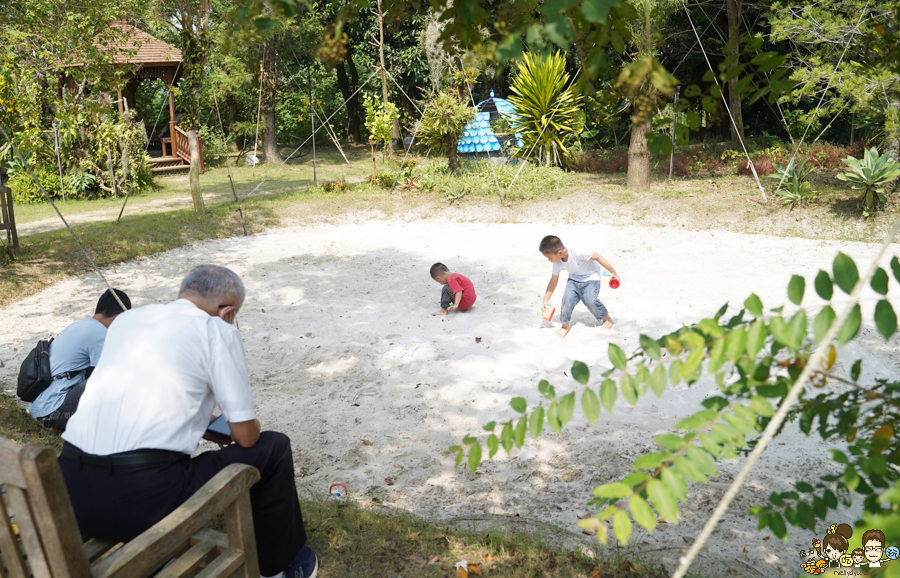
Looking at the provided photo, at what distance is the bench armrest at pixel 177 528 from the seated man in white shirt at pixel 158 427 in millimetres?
184

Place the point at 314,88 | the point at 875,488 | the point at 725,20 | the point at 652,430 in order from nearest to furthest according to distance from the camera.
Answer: the point at 875,488, the point at 652,430, the point at 725,20, the point at 314,88

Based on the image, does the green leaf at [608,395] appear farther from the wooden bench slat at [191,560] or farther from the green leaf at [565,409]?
the wooden bench slat at [191,560]

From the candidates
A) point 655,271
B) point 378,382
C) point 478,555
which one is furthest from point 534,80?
point 478,555

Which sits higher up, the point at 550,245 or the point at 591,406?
the point at 591,406

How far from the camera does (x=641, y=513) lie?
1.18 meters

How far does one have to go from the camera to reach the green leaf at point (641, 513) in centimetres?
115

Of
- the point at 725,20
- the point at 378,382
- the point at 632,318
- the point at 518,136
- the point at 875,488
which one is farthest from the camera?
the point at 725,20

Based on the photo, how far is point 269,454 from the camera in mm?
2629

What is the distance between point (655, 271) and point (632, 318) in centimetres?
185

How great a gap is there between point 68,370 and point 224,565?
2.41m

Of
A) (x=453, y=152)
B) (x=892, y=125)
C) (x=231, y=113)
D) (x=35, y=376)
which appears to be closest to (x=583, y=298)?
(x=35, y=376)

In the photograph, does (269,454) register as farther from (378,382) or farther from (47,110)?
(47,110)

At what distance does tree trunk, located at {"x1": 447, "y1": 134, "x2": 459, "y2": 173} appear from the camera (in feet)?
47.0

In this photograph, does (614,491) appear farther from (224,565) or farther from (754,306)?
(224,565)
